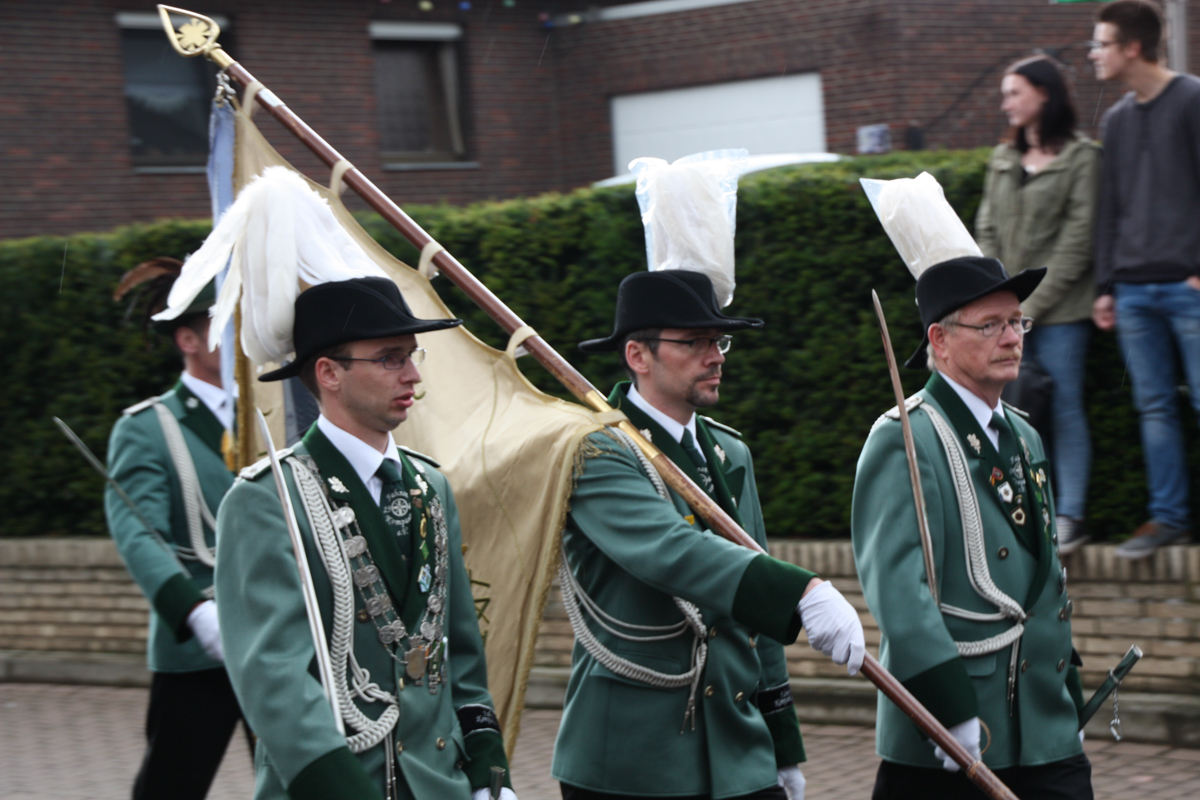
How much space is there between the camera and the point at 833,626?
332 cm

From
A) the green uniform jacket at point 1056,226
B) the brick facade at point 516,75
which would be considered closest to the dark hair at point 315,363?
the green uniform jacket at point 1056,226

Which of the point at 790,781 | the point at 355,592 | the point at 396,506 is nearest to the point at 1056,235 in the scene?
the point at 790,781

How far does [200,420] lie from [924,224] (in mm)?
2796

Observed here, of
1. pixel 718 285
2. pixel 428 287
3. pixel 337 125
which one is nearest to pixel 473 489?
pixel 428 287

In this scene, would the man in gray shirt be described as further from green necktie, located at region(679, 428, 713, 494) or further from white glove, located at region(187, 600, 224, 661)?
white glove, located at region(187, 600, 224, 661)

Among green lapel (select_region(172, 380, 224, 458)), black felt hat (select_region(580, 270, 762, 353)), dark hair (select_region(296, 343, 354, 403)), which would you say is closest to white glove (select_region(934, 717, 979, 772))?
black felt hat (select_region(580, 270, 762, 353))

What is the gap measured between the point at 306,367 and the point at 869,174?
4278 mm

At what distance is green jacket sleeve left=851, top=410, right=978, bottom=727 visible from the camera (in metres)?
3.62

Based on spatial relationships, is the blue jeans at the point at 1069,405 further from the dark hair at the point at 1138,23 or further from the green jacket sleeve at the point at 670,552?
the green jacket sleeve at the point at 670,552

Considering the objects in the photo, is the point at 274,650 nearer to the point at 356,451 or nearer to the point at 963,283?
the point at 356,451

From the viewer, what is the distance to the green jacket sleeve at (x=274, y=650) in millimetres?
2893

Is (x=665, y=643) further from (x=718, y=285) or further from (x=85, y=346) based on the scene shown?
(x=85, y=346)

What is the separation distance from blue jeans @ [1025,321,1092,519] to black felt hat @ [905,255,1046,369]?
7.59ft

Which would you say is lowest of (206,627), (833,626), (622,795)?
(622,795)
